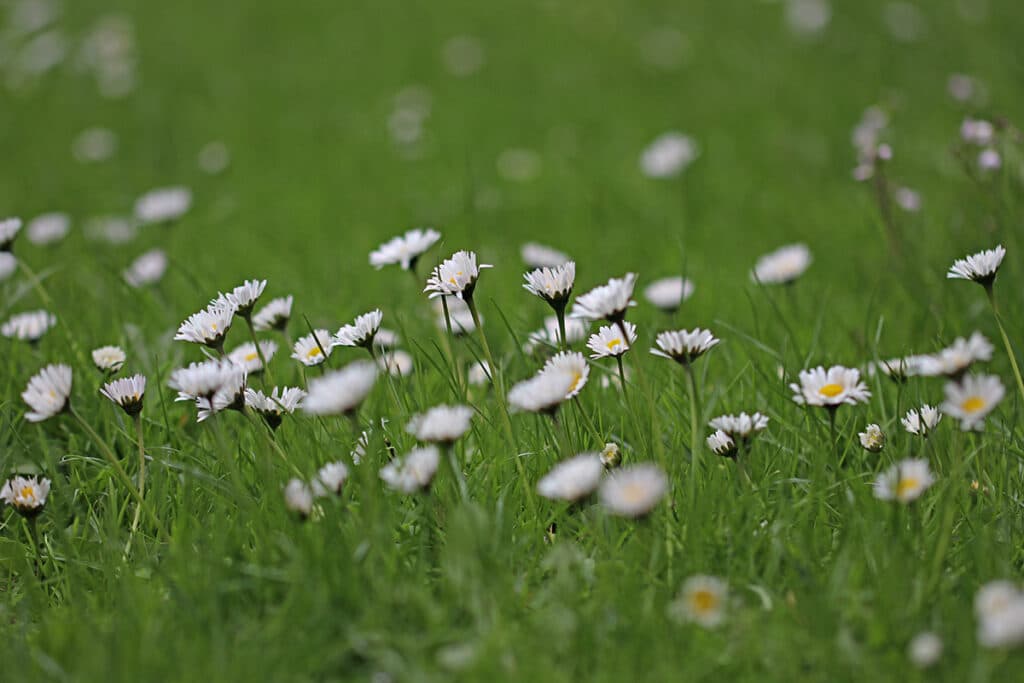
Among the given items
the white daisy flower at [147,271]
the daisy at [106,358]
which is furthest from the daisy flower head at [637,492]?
the white daisy flower at [147,271]

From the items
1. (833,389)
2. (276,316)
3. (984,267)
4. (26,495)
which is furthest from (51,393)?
(984,267)

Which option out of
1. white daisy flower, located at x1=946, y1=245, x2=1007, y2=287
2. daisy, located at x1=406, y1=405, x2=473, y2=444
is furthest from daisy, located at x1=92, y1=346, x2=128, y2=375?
white daisy flower, located at x1=946, y1=245, x2=1007, y2=287

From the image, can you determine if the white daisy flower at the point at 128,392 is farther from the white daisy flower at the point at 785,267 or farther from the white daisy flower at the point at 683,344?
the white daisy flower at the point at 785,267

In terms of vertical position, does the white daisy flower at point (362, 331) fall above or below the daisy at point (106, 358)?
above

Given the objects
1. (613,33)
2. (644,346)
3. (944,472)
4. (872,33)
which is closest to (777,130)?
(872,33)

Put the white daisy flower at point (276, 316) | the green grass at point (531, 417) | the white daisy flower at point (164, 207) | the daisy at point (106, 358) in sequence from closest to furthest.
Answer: the green grass at point (531, 417), the white daisy flower at point (276, 316), the daisy at point (106, 358), the white daisy flower at point (164, 207)

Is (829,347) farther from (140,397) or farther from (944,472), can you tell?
(140,397)

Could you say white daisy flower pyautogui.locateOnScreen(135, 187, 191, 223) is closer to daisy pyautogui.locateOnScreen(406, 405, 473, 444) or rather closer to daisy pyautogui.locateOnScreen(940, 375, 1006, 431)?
daisy pyautogui.locateOnScreen(406, 405, 473, 444)
